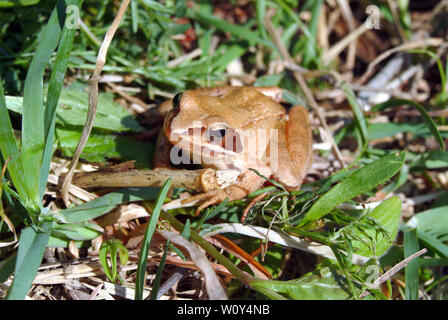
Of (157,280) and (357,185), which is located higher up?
(357,185)

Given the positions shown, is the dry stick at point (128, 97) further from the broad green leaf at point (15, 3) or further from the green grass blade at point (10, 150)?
the green grass blade at point (10, 150)

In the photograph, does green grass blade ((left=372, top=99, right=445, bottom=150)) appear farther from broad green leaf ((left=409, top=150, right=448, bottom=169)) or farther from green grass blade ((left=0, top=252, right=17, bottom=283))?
green grass blade ((left=0, top=252, right=17, bottom=283))

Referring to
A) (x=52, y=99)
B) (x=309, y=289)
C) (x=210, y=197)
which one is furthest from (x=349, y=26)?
(x=52, y=99)

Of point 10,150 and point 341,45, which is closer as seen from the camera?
point 10,150

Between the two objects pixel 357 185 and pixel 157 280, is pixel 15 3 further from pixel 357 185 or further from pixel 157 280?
pixel 357 185
